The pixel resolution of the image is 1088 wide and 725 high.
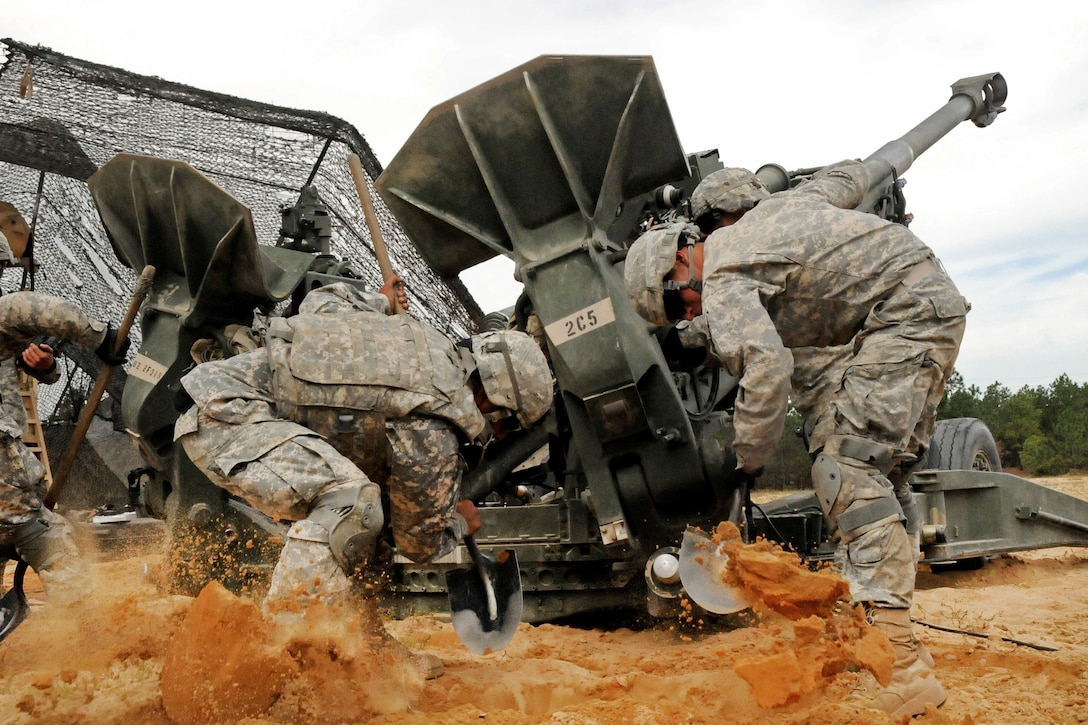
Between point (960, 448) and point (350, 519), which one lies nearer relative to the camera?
point (350, 519)

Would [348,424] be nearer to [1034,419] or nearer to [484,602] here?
[484,602]

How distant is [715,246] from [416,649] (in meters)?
2.34

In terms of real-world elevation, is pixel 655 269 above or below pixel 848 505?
above

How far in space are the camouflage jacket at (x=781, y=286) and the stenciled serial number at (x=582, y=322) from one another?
3.44ft

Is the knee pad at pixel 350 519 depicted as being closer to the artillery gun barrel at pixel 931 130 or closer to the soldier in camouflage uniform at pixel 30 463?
the soldier in camouflage uniform at pixel 30 463

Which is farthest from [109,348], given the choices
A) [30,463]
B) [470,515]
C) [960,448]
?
[960,448]

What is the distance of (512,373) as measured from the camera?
3826mm

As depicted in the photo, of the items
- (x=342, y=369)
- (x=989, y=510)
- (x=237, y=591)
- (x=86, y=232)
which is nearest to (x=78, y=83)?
(x=86, y=232)

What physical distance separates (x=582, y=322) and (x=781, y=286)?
134 cm

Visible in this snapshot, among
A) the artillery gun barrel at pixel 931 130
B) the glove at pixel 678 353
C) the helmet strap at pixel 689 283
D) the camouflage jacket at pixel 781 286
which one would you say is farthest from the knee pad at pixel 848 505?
the artillery gun barrel at pixel 931 130

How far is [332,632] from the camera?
121 inches

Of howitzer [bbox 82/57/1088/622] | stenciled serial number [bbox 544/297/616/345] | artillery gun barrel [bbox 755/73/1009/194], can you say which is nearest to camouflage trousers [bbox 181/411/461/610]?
howitzer [bbox 82/57/1088/622]

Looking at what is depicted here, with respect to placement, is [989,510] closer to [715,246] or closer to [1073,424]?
[715,246]

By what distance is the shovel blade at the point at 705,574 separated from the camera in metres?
3.70
